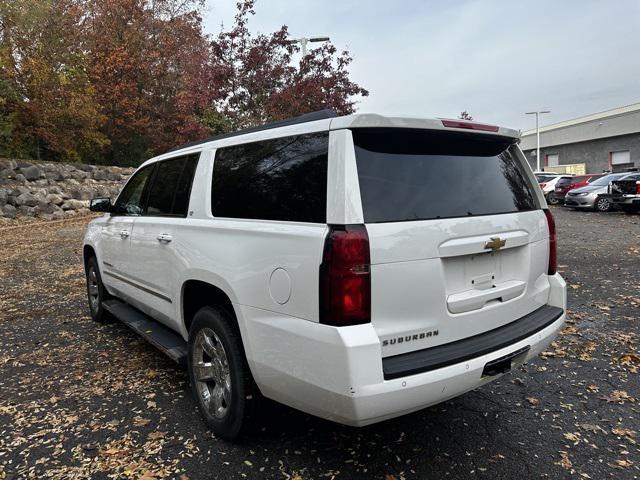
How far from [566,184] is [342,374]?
912 inches

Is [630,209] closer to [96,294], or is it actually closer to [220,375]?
[96,294]

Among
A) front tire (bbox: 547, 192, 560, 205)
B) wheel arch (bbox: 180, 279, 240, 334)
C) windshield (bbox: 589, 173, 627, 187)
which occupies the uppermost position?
windshield (bbox: 589, 173, 627, 187)

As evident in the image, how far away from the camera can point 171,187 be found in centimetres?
376

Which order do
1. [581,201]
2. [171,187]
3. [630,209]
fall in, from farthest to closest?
[581,201], [630,209], [171,187]

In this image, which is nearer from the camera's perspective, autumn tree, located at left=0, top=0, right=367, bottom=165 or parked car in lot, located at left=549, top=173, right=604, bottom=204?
autumn tree, located at left=0, top=0, right=367, bottom=165

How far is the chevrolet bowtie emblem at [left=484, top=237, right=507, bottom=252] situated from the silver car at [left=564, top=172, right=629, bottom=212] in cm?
1787

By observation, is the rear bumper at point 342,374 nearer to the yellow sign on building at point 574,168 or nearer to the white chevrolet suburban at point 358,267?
the white chevrolet suburban at point 358,267

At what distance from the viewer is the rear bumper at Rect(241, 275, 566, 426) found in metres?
2.11

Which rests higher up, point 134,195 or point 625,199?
point 134,195

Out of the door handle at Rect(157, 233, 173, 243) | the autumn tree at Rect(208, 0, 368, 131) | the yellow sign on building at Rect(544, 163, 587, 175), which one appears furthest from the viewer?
the yellow sign on building at Rect(544, 163, 587, 175)

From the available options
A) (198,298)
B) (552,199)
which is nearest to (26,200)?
(198,298)

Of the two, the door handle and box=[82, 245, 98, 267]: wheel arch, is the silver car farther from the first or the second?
the door handle

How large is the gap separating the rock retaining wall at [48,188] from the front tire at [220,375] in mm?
15042

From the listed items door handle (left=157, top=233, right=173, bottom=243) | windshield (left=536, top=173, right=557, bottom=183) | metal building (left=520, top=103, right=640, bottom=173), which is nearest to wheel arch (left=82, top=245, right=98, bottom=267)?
door handle (left=157, top=233, right=173, bottom=243)
